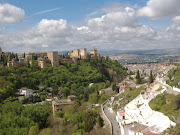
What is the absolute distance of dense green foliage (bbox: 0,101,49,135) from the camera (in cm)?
1886

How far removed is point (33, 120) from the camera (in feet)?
72.0

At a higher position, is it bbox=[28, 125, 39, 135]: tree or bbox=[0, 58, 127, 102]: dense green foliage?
bbox=[0, 58, 127, 102]: dense green foliage

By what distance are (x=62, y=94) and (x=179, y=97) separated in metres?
24.9

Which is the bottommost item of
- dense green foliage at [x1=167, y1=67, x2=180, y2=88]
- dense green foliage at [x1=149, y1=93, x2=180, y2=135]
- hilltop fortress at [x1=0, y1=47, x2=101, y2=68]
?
dense green foliage at [x1=149, y1=93, x2=180, y2=135]

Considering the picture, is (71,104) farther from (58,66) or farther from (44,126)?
(58,66)

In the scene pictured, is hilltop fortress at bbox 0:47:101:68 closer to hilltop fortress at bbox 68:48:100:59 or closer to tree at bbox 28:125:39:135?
hilltop fortress at bbox 68:48:100:59

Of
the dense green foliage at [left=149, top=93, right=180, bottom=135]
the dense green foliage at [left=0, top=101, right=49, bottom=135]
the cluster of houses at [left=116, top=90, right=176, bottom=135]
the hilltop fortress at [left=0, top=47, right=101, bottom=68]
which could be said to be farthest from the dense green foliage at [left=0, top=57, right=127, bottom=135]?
the dense green foliage at [left=149, top=93, right=180, bottom=135]

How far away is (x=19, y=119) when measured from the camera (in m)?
21.0

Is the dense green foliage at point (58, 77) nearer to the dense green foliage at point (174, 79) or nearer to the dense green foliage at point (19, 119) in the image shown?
the dense green foliage at point (19, 119)

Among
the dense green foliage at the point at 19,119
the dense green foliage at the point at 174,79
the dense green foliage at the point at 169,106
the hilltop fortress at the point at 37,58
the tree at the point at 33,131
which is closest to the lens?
the dense green foliage at the point at 169,106

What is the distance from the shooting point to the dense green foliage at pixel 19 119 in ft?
61.9

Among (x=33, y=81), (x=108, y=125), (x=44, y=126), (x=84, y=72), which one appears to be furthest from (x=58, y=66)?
(x=108, y=125)

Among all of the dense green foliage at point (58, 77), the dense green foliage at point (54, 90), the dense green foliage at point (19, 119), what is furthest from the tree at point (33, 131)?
the dense green foliage at point (58, 77)

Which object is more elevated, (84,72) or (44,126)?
(84,72)
